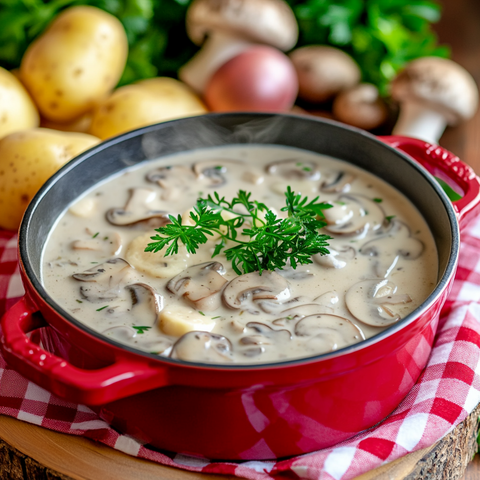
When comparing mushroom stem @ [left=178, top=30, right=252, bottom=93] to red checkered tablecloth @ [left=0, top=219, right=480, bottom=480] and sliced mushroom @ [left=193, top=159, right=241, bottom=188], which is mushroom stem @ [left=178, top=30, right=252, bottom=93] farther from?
red checkered tablecloth @ [left=0, top=219, right=480, bottom=480]

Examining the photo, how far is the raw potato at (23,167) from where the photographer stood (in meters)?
2.14

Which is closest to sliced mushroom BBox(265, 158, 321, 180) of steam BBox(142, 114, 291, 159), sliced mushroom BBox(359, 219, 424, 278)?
steam BBox(142, 114, 291, 159)

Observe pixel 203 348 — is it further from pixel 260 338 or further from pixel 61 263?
pixel 61 263

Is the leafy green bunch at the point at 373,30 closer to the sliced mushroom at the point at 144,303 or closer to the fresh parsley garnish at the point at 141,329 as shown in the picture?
the sliced mushroom at the point at 144,303

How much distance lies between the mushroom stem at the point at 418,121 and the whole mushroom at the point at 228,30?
0.62m

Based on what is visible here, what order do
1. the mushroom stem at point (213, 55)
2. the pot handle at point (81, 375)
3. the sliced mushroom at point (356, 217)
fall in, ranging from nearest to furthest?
the pot handle at point (81, 375)
the sliced mushroom at point (356, 217)
the mushroom stem at point (213, 55)

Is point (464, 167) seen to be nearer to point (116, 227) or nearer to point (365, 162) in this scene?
point (365, 162)

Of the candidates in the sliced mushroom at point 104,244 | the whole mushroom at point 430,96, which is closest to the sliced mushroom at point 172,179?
the sliced mushroom at point 104,244

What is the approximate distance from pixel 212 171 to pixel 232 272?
56 centimetres

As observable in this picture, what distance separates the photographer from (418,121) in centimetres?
272

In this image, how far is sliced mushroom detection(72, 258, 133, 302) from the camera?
1.63 m

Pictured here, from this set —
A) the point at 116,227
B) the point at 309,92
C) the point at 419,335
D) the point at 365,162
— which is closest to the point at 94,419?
the point at 116,227

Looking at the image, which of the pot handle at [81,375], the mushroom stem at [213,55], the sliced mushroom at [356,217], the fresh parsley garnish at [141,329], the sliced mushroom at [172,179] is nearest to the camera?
the pot handle at [81,375]

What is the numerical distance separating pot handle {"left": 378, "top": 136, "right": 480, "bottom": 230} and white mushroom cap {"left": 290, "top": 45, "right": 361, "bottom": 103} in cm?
85
